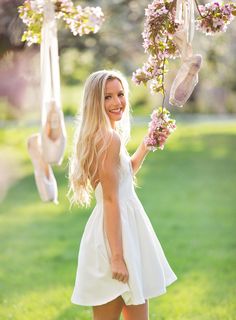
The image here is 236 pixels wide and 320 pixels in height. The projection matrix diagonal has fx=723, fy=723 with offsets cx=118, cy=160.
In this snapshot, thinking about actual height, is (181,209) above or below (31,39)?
below

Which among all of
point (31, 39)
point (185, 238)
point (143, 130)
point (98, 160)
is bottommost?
point (143, 130)

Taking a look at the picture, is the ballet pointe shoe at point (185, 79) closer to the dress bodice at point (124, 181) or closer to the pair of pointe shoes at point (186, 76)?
the pair of pointe shoes at point (186, 76)

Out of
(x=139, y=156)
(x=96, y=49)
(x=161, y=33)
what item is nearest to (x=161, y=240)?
(x=139, y=156)

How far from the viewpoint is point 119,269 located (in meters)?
3.24

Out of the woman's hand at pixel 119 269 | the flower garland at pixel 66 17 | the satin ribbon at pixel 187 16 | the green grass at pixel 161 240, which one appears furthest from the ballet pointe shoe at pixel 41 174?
the green grass at pixel 161 240

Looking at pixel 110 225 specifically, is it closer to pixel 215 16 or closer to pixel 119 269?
pixel 119 269

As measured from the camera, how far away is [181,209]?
10.0m

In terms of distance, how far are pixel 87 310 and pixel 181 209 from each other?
4819 millimetres

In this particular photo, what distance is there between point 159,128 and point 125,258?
0.66 meters

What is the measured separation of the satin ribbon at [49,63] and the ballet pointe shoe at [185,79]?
0.51 metres

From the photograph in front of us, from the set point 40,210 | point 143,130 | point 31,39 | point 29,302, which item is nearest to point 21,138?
point 143,130

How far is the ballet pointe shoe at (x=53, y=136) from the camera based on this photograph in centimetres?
295

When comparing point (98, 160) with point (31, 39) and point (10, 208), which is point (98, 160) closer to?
point (31, 39)

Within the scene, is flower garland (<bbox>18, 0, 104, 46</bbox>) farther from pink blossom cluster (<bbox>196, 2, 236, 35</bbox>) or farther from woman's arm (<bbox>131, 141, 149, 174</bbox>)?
woman's arm (<bbox>131, 141, 149, 174</bbox>)
